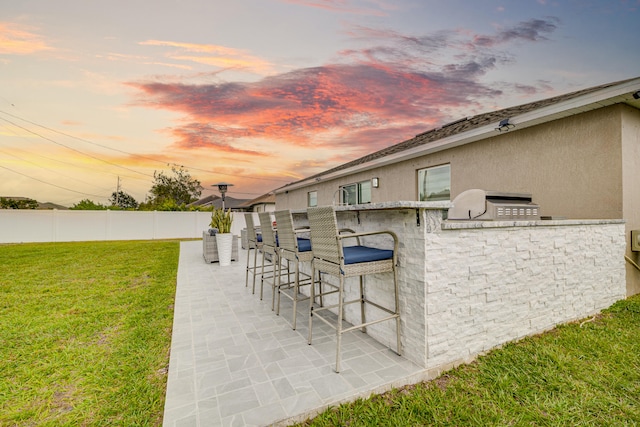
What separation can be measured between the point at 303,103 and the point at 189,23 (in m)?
3.30

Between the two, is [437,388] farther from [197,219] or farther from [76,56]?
[197,219]

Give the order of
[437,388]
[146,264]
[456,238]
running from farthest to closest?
[146,264] → [456,238] → [437,388]

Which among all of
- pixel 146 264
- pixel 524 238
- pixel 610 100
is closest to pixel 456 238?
pixel 524 238

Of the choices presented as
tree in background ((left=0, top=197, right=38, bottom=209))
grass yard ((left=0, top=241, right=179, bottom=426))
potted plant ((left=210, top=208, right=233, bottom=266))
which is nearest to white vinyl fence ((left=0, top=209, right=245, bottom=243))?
tree in background ((left=0, top=197, right=38, bottom=209))

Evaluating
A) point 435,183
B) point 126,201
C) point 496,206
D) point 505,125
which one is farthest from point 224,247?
point 126,201

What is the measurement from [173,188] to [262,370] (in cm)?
3253

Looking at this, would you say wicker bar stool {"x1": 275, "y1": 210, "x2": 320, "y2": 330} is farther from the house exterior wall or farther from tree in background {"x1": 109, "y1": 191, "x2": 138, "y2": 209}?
tree in background {"x1": 109, "y1": 191, "x2": 138, "y2": 209}

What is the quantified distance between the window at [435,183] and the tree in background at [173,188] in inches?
1118

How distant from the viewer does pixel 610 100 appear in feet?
11.2

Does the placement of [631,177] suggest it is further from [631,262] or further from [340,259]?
[340,259]

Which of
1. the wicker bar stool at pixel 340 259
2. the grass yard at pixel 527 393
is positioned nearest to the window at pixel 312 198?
the wicker bar stool at pixel 340 259

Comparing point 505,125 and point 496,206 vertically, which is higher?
point 505,125

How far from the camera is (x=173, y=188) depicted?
30.4 meters

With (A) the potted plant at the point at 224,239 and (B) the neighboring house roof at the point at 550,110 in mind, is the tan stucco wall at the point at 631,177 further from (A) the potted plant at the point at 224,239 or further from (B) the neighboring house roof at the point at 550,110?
(A) the potted plant at the point at 224,239
